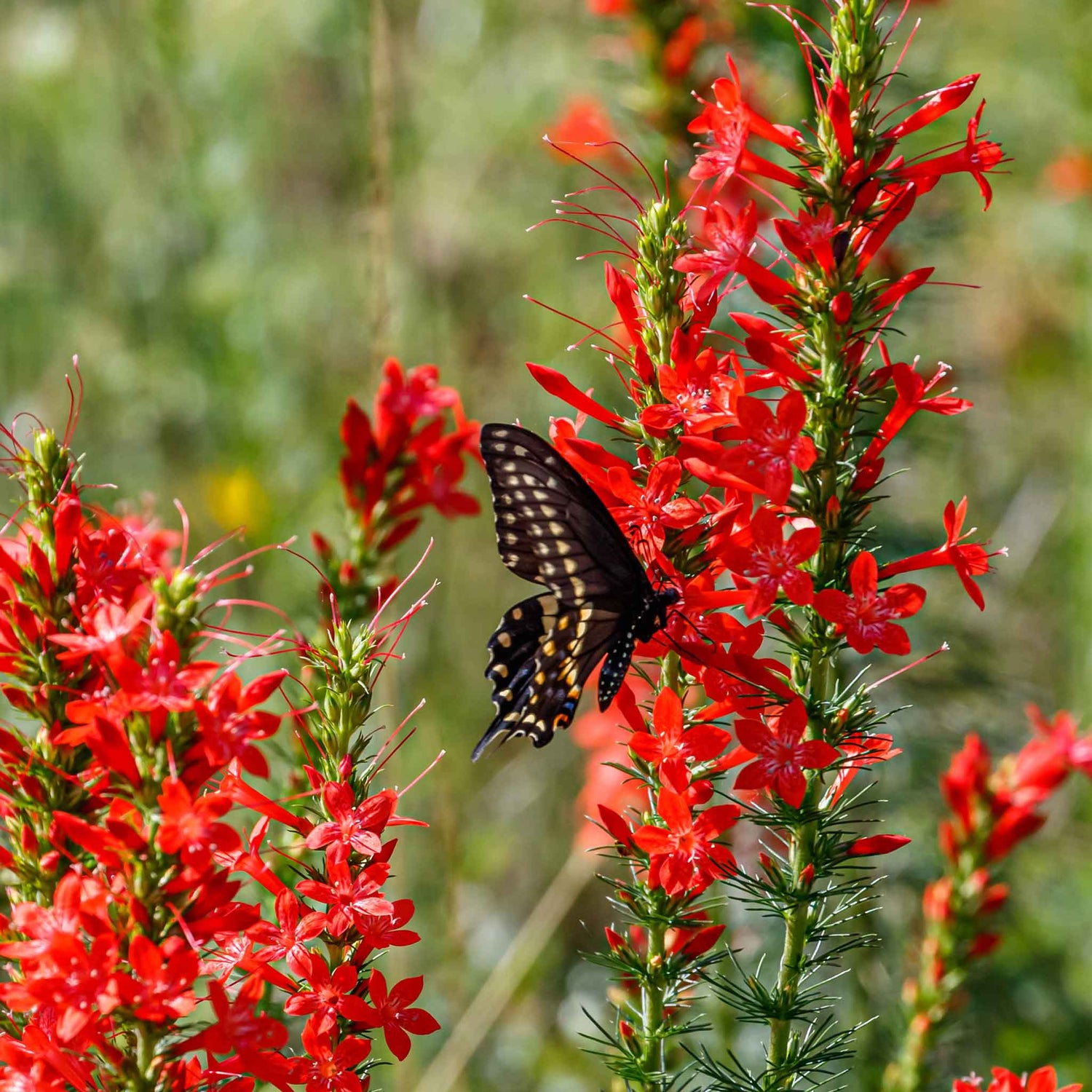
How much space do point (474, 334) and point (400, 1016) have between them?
352 centimetres

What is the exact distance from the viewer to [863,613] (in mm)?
1550

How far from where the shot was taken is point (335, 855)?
1521mm

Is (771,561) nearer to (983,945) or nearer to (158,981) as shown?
(158,981)

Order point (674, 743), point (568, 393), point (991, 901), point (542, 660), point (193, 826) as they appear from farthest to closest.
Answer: point (991, 901) < point (542, 660) < point (568, 393) < point (674, 743) < point (193, 826)

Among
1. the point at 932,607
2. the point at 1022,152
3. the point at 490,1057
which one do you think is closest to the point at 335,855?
the point at 490,1057

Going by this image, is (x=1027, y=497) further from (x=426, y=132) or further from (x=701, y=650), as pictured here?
(x=701, y=650)

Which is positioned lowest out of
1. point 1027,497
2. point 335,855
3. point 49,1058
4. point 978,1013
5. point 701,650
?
point 49,1058

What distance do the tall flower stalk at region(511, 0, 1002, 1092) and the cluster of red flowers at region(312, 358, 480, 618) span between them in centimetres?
90

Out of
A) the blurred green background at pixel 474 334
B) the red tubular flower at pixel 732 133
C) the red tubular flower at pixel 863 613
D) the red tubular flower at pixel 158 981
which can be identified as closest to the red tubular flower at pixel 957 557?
the red tubular flower at pixel 863 613

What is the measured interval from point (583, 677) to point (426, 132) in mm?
5087

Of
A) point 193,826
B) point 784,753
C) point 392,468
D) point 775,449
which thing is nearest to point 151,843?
point 193,826

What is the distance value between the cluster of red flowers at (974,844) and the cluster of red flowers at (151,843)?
1.31 meters

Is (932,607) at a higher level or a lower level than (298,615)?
higher

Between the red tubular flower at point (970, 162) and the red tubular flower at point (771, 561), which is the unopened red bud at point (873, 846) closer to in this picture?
the red tubular flower at point (771, 561)
